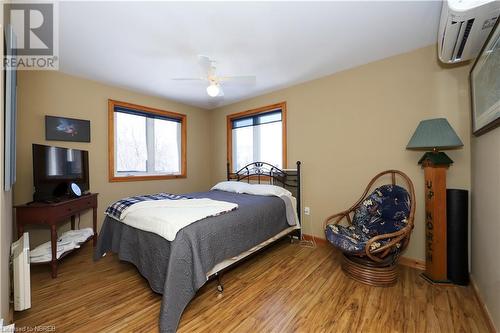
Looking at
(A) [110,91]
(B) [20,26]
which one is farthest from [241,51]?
(A) [110,91]

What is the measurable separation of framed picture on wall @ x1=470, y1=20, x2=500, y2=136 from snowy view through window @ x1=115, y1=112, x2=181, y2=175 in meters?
4.09

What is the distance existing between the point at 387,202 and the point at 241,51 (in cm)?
233

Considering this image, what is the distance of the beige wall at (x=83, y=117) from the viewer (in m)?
2.51

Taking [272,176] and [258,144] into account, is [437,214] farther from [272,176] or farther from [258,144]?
[258,144]

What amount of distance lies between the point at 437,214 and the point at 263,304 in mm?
1830

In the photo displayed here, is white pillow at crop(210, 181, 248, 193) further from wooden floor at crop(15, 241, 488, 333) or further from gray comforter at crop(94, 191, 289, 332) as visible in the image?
wooden floor at crop(15, 241, 488, 333)

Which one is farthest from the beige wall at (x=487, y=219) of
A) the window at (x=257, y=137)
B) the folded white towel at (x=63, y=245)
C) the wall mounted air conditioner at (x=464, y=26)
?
the folded white towel at (x=63, y=245)

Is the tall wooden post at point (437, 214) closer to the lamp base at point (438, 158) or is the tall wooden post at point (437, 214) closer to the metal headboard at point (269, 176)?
the lamp base at point (438, 158)

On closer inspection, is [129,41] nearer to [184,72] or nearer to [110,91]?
[184,72]

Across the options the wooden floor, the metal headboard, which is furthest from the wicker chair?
the metal headboard

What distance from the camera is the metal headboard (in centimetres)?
327

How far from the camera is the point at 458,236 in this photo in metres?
1.95

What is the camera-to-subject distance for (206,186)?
15.1 ft

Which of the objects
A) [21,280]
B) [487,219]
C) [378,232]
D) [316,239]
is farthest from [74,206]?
[487,219]
